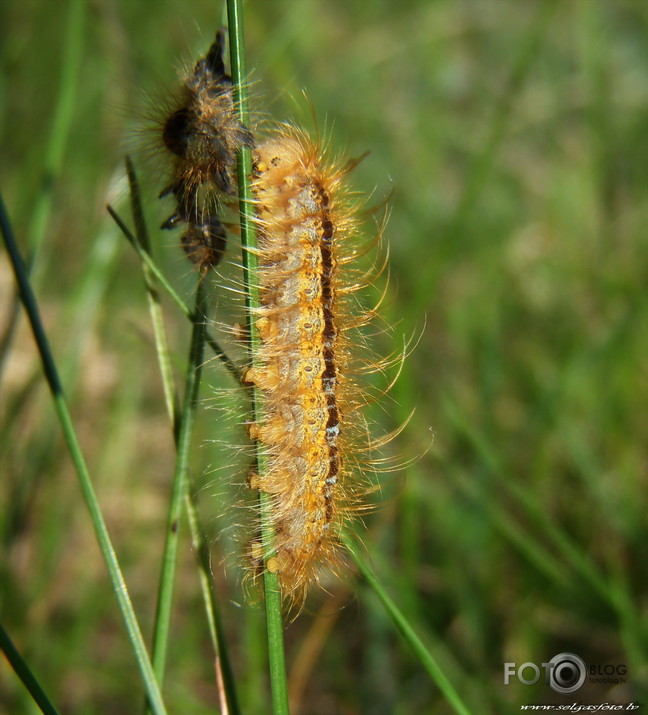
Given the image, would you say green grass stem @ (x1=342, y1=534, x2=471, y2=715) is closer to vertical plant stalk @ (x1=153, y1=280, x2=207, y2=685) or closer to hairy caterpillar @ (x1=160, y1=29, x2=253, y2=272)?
vertical plant stalk @ (x1=153, y1=280, x2=207, y2=685)

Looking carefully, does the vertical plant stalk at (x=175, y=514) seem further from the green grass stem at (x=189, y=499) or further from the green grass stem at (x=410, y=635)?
the green grass stem at (x=410, y=635)

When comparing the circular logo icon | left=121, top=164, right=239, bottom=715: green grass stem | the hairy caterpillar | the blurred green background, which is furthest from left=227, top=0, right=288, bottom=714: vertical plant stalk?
the circular logo icon

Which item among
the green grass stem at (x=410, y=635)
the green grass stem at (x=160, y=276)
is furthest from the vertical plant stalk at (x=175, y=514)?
the green grass stem at (x=410, y=635)

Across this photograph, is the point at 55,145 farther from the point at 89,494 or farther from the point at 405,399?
the point at 405,399

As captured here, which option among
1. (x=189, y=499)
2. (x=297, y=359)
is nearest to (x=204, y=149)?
(x=297, y=359)

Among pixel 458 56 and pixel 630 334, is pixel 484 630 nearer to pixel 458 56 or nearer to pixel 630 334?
pixel 630 334
